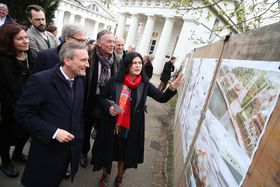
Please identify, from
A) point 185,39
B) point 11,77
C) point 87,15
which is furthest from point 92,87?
point 87,15

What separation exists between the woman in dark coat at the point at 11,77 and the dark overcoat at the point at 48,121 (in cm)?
76

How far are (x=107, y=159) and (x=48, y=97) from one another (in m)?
1.33

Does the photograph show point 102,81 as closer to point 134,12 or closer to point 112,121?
point 112,121

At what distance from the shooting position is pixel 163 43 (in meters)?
20.7

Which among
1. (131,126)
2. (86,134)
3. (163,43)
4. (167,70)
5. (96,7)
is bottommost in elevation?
(86,134)

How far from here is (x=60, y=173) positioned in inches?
91.7

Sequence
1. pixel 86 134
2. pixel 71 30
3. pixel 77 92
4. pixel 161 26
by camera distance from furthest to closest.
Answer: pixel 161 26, pixel 86 134, pixel 71 30, pixel 77 92

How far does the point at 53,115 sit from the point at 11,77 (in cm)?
96

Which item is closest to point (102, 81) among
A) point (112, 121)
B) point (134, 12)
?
point (112, 121)

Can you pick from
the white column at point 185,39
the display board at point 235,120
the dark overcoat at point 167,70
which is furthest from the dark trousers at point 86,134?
the white column at point 185,39

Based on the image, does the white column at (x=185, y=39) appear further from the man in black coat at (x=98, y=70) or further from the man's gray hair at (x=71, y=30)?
the man's gray hair at (x=71, y=30)

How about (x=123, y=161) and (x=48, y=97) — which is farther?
(x=123, y=161)

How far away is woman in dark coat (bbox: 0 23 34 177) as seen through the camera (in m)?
2.61

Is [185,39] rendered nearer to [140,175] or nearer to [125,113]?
[140,175]
